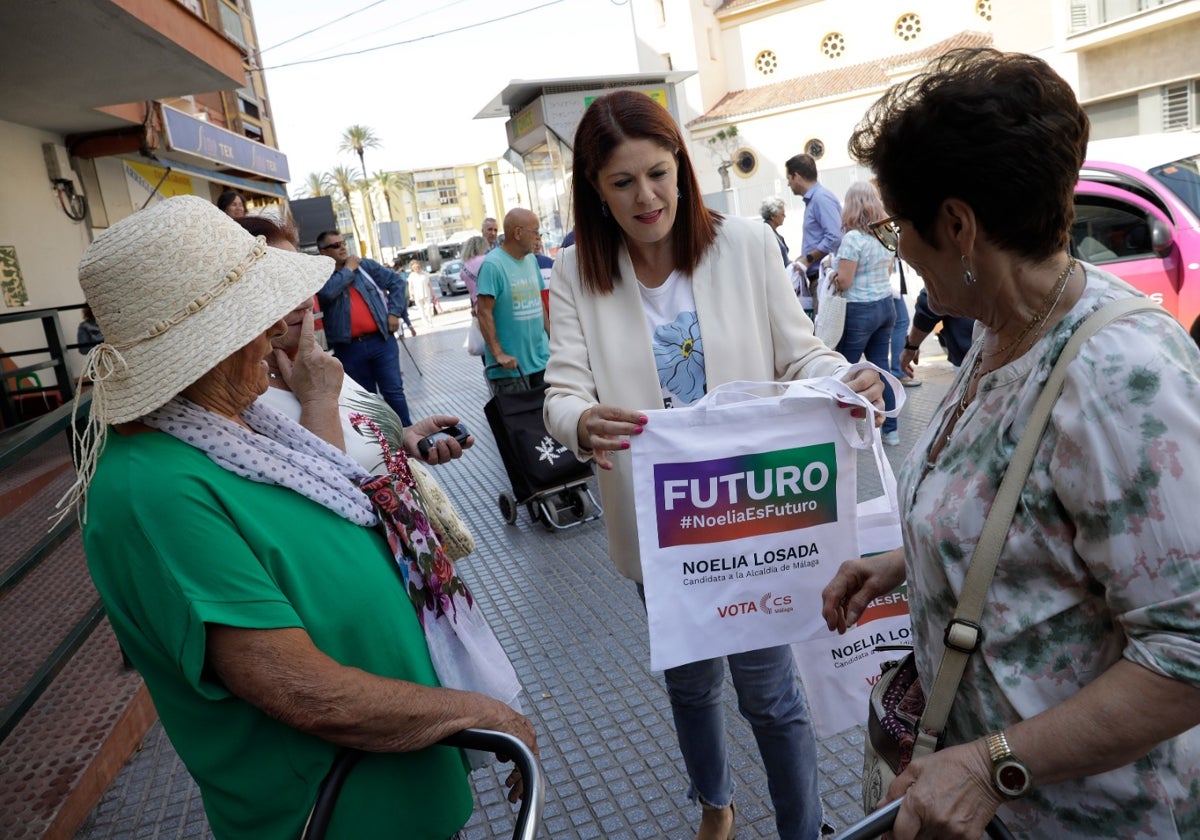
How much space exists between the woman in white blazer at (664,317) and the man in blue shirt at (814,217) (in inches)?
246

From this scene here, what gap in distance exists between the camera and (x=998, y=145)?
3.78 ft

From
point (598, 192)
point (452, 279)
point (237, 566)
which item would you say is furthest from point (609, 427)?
point (452, 279)

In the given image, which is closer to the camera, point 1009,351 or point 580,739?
point 1009,351

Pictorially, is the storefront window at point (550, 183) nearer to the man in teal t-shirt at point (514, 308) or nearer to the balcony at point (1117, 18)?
the man in teal t-shirt at point (514, 308)

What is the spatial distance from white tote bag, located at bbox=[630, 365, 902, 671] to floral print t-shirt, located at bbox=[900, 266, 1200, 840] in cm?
66

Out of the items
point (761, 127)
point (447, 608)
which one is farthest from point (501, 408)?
point (761, 127)

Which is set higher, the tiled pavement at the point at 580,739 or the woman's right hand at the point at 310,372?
the woman's right hand at the point at 310,372

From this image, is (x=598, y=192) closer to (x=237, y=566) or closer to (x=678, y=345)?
(x=678, y=345)

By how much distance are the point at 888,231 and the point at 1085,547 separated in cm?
64

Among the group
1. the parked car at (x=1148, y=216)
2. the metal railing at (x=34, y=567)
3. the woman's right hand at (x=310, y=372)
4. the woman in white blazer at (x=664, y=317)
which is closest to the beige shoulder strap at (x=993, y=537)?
the woman in white blazer at (x=664, y=317)

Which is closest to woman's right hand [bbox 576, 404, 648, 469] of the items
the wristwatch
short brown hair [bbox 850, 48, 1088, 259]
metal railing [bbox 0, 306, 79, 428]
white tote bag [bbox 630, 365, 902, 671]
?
white tote bag [bbox 630, 365, 902, 671]

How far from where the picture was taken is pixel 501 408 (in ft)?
17.8

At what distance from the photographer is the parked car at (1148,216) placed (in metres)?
6.28

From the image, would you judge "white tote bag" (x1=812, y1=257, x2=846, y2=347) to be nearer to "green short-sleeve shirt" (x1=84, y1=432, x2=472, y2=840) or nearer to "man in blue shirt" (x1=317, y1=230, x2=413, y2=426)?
"man in blue shirt" (x1=317, y1=230, x2=413, y2=426)
